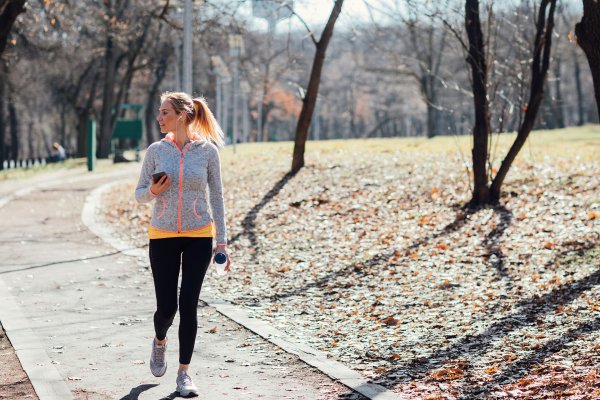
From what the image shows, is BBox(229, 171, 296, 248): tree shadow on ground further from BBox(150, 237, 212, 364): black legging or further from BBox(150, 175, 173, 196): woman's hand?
BBox(150, 175, 173, 196): woman's hand

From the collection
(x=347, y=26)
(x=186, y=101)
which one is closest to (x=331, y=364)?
(x=186, y=101)

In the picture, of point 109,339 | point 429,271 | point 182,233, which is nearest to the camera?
point 182,233

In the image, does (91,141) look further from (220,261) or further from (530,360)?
(220,261)

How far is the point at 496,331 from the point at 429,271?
3216 mm

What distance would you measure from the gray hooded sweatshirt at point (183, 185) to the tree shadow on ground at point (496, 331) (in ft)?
5.63

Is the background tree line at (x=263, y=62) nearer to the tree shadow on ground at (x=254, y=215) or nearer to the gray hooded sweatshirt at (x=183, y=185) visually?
the tree shadow on ground at (x=254, y=215)

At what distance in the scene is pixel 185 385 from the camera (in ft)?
19.4

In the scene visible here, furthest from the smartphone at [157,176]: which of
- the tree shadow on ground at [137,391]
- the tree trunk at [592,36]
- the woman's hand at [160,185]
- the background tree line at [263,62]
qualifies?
the background tree line at [263,62]

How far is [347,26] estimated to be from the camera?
69.3 feet

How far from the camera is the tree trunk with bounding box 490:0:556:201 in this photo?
48.2 feet

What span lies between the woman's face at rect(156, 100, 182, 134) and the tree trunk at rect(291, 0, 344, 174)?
14804 millimetres

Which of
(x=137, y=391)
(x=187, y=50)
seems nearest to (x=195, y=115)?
(x=137, y=391)

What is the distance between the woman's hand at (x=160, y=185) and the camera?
563cm

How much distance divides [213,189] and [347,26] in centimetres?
1571
